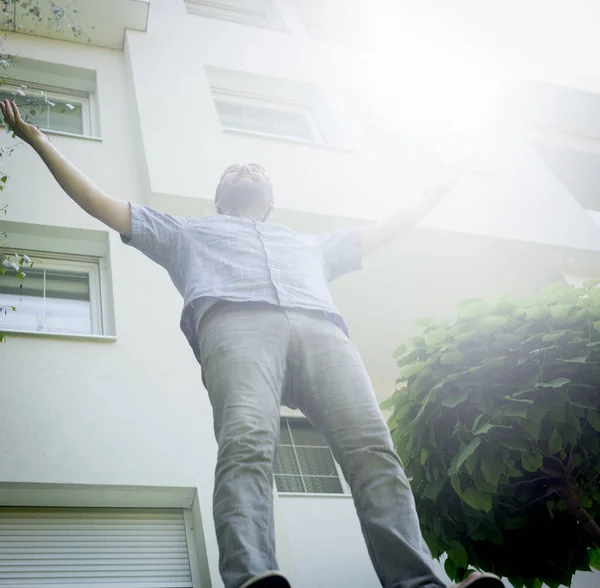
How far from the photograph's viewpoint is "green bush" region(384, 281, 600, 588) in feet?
11.3

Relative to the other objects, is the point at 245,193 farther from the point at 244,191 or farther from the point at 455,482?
the point at 455,482

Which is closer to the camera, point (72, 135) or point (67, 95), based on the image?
point (72, 135)

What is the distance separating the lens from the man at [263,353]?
201 cm

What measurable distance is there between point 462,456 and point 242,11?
8.88 m

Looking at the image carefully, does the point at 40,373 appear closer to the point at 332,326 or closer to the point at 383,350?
the point at 332,326

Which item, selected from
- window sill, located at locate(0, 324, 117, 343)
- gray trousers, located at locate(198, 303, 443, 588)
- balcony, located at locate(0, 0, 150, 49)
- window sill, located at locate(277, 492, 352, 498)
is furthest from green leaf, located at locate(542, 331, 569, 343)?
balcony, located at locate(0, 0, 150, 49)

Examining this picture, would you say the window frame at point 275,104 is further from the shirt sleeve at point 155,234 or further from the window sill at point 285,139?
the shirt sleeve at point 155,234

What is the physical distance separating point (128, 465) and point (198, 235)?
1.83m

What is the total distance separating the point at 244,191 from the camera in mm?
3076

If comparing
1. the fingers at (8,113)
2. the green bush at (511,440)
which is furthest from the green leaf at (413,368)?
the fingers at (8,113)

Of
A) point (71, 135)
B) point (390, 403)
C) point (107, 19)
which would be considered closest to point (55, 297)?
point (71, 135)

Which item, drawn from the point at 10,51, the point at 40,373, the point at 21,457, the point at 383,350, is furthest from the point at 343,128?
the point at 21,457

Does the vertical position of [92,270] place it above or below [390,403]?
above

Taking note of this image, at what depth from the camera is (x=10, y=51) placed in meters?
7.73
